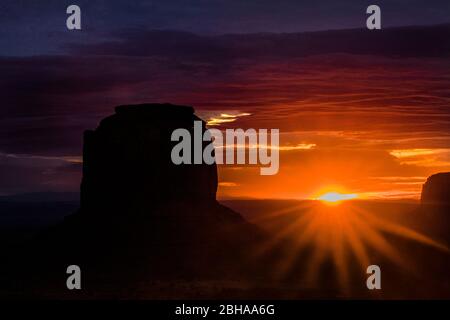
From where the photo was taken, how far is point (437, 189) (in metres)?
136

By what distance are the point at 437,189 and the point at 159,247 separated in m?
65.6

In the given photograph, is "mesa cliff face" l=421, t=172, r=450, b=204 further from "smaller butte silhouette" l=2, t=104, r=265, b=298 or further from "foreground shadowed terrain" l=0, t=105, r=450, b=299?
"smaller butte silhouette" l=2, t=104, r=265, b=298

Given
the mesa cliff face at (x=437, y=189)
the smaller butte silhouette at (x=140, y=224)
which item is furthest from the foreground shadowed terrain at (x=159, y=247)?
the mesa cliff face at (x=437, y=189)

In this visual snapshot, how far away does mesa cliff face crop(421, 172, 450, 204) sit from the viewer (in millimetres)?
133375

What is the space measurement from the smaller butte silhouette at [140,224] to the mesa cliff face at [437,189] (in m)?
47.8

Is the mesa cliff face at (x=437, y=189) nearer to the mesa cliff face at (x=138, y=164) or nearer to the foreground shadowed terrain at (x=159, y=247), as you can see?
the foreground shadowed terrain at (x=159, y=247)

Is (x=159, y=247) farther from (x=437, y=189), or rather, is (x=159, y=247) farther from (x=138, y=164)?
(x=437, y=189)

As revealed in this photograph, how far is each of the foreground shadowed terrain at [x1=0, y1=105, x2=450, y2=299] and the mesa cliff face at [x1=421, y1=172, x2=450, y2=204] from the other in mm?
30522

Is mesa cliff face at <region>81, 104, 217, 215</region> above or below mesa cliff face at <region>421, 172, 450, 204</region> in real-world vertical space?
below

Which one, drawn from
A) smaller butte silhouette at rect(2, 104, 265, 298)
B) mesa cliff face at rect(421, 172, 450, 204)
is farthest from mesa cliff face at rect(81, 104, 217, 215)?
mesa cliff face at rect(421, 172, 450, 204)

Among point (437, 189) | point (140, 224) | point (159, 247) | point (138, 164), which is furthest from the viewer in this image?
point (437, 189)

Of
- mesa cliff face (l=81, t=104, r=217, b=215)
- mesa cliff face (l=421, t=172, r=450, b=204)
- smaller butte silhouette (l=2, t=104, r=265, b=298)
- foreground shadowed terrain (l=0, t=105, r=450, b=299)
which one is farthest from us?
mesa cliff face (l=421, t=172, r=450, b=204)

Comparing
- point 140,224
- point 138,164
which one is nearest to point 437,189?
point 138,164
